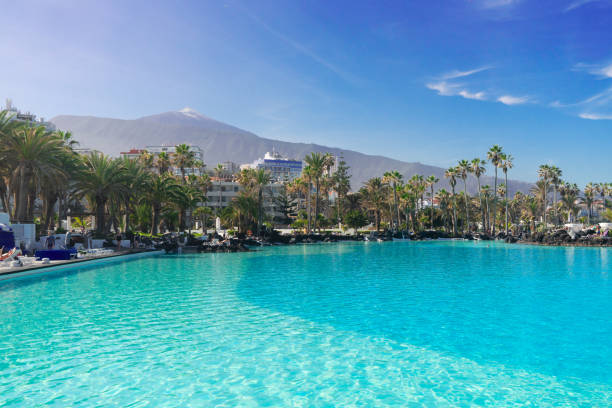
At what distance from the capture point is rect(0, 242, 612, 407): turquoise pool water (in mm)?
7098

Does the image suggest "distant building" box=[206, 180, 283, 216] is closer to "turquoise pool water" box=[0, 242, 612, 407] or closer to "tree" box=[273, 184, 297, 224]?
"tree" box=[273, 184, 297, 224]

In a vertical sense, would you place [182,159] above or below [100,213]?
above

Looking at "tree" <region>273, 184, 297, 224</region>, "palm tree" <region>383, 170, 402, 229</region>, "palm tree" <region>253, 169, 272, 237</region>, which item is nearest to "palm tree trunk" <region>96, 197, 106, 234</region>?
"palm tree" <region>253, 169, 272, 237</region>

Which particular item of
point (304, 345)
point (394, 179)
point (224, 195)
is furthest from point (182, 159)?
point (304, 345)

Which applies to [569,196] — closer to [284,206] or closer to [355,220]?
[355,220]

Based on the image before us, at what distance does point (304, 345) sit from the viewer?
9.73 metres

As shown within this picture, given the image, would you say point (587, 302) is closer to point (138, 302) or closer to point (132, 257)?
point (138, 302)

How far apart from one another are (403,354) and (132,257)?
27.7 meters

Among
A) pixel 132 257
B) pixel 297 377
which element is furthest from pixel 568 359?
pixel 132 257

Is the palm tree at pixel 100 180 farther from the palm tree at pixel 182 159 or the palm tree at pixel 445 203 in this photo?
the palm tree at pixel 445 203

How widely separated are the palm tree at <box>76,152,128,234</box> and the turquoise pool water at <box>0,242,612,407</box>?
20.4 metres

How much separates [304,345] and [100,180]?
33081 millimetres

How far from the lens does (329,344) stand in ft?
32.1

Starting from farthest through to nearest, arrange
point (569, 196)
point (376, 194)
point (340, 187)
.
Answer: point (569, 196) → point (340, 187) → point (376, 194)
